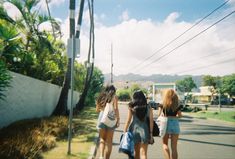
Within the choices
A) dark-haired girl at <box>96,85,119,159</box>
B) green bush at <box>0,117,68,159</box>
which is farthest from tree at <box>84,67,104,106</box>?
dark-haired girl at <box>96,85,119,159</box>

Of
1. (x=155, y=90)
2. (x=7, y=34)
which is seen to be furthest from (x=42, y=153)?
(x=155, y=90)

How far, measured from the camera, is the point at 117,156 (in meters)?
8.95

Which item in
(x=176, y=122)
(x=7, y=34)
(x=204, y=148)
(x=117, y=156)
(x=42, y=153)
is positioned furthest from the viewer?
(x=7, y=34)

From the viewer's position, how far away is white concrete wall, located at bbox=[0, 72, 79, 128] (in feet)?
36.1

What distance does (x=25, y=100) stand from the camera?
13.2m

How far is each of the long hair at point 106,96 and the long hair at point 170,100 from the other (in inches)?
46.8

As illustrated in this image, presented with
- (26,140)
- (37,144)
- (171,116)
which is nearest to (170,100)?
(171,116)

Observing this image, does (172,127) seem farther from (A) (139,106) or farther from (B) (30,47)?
(B) (30,47)

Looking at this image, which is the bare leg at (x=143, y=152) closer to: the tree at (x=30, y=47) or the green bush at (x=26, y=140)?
the green bush at (x=26, y=140)

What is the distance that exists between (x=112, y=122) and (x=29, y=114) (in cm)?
788

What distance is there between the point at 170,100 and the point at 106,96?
1456 mm

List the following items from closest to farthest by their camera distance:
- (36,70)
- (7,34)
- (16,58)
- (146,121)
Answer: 1. (146,121)
2. (7,34)
3. (16,58)
4. (36,70)

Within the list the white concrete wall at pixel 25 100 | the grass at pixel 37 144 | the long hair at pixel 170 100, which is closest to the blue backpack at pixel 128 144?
the long hair at pixel 170 100

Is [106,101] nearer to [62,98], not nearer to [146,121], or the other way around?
[146,121]
